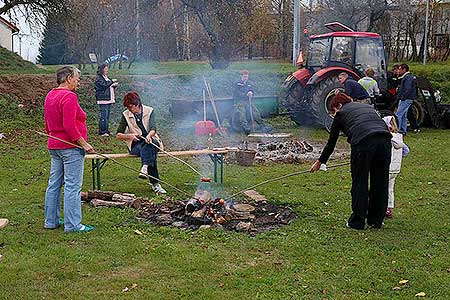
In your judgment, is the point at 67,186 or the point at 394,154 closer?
the point at 67,186

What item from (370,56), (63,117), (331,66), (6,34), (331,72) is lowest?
(63,117)

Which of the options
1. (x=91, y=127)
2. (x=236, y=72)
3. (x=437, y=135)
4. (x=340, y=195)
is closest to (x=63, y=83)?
(x=340, y=195)

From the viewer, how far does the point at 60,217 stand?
6.45m

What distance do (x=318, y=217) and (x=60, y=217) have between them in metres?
2.77

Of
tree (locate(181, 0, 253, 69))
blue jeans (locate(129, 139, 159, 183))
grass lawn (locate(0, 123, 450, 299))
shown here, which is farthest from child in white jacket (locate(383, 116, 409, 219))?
tree (locate(181, 0, 253, 69))

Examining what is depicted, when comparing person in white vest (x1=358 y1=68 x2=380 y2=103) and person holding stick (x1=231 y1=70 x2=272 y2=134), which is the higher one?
person in white vest (x1=358 y1=68 x2=380 y2=103)

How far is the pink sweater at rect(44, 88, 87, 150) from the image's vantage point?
5664 millimetres

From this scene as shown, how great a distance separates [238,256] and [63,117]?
2.11 metres

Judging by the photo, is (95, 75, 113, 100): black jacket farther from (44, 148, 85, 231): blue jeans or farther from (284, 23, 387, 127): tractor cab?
(44, 148, 85, 231): blue jeans

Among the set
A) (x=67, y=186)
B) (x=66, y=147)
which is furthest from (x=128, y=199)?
(x=66, y=147)

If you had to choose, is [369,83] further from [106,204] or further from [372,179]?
[106,204]

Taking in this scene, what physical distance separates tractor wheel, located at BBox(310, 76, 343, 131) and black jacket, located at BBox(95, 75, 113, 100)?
15.4 feet

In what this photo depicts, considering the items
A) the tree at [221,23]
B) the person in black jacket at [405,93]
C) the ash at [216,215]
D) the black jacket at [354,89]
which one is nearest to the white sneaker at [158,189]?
the ash at [216,215]

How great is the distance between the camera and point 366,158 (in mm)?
5855
